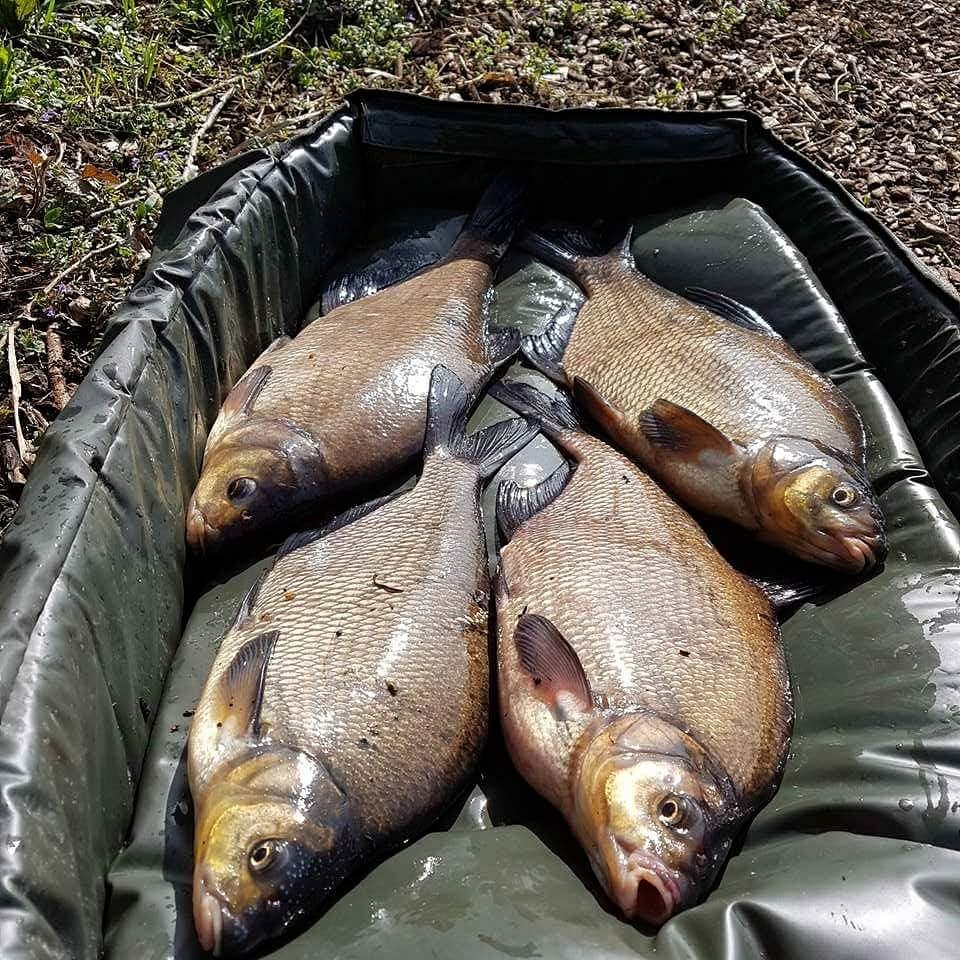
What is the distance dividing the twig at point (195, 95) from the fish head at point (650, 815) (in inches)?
163

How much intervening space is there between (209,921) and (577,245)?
119 inches

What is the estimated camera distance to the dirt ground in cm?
409

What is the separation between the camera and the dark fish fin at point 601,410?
131 inches

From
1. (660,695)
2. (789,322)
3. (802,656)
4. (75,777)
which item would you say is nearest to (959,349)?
(789,322)

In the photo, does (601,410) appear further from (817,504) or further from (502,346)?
(817,504)

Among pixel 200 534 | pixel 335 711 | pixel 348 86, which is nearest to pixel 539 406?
pixel 200 534

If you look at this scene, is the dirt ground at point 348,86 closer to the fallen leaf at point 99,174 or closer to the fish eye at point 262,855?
the fallen leaf at point 99,174

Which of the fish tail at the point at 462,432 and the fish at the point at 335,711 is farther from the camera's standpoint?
the fish tail at the point at 462,432

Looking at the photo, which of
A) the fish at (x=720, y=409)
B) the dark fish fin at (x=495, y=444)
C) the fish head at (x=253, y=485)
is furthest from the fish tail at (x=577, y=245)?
the fish head at (x=253, y=485)

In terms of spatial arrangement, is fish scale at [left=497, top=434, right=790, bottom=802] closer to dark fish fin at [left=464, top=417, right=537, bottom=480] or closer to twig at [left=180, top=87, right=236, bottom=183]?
dark fish fin at [left=464, top=417, right=537, bottom=480]

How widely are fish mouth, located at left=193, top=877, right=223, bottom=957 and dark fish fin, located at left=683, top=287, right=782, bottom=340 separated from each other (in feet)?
8.66

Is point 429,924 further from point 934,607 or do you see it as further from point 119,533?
point 934,607

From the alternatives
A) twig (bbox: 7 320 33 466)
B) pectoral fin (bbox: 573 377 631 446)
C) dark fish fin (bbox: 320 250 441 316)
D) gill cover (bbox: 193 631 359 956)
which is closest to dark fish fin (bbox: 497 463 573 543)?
pectoral fin (bbox: 573 377 631 446)

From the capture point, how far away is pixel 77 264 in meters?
3.96
